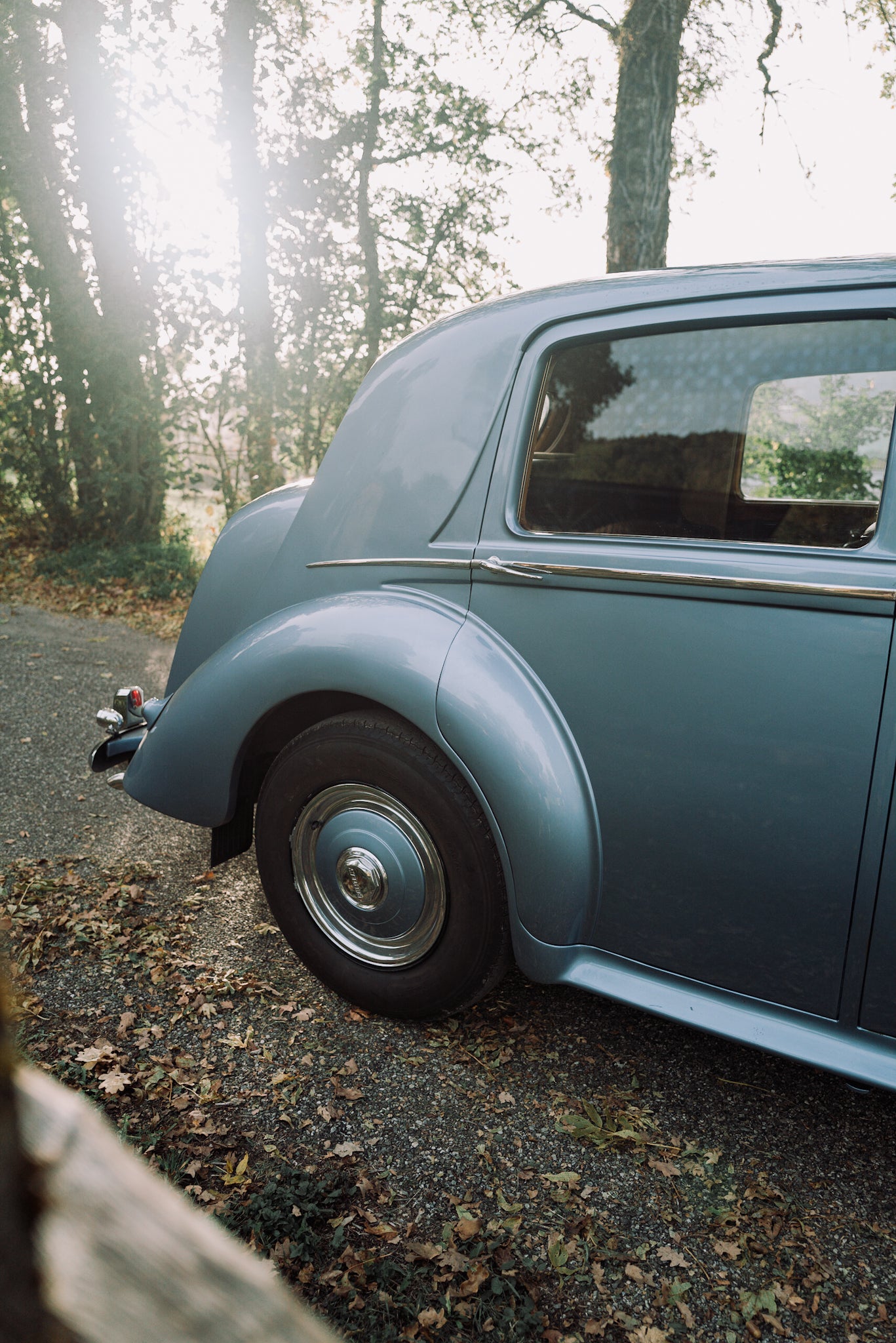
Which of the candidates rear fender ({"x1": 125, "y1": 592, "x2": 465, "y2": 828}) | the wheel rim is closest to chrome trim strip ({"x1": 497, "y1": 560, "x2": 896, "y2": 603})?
rear fender ({"x1": 125, "y1": 592, "x2": 465, "y2": 828})

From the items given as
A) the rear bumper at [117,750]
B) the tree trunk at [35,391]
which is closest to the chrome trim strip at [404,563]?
the rear bumper at [117,750]

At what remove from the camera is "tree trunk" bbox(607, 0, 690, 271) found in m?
6.82

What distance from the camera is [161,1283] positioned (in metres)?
0.53

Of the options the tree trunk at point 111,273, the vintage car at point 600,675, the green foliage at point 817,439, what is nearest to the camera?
the vintage car at point 600,675

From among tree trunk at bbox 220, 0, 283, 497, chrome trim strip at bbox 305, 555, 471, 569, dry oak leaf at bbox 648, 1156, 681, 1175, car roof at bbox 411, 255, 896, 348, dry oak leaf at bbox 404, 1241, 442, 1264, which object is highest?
tree trunk at bbox 220, 0, 283, 497

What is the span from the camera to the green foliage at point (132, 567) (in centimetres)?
909

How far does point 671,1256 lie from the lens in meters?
→ 1.94

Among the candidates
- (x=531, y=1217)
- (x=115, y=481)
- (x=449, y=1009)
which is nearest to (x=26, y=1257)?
(x=531, y=1217)

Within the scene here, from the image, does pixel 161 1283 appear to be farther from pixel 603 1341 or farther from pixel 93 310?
pixel 93 310

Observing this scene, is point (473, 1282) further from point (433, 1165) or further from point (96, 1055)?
point (96, 1055)

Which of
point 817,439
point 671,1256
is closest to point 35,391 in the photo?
point 817,439

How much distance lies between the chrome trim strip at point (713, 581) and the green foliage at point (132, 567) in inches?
290

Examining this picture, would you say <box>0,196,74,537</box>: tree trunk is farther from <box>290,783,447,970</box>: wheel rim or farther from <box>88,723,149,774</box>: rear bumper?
<box>290,783,447,970</box>: wheel rim

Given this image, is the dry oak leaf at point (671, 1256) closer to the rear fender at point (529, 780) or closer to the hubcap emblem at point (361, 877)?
A: the rear fender at point (529, 780)
